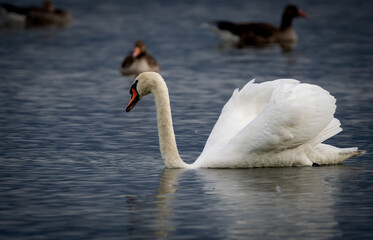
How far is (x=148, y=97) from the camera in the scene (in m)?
20.2

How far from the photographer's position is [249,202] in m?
10.0

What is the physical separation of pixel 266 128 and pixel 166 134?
4.35 ft

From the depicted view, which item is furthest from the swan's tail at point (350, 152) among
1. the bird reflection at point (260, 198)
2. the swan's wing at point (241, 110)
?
the swan's wing at point (241, 110)

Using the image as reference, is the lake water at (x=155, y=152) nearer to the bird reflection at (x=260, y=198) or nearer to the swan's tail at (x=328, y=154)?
the bird reflection at (x=260, y=198)

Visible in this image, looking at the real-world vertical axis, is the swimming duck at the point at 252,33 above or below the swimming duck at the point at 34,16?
below

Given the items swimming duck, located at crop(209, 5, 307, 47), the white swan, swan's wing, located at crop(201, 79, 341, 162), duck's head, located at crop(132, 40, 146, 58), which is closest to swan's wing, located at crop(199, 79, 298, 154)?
the white swan

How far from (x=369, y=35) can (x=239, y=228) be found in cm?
2385

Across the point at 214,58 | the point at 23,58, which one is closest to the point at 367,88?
the point at 214,58

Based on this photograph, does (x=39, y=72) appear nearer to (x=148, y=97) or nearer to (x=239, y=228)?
(x=148, y=97)

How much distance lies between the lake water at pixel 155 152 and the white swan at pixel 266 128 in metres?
0.19

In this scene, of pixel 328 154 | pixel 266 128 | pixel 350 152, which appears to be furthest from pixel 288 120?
pixel 350 152

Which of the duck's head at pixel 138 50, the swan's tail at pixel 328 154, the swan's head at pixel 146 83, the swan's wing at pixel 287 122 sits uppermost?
the duck's head at pixel 138 50

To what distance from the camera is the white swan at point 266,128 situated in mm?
11477

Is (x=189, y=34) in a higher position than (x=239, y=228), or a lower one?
higher
